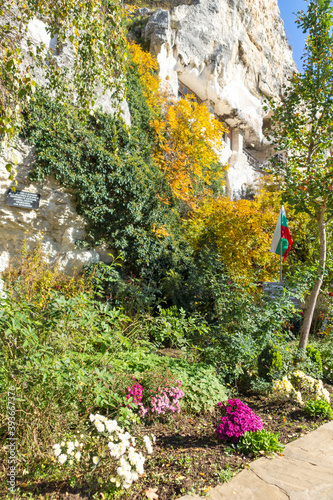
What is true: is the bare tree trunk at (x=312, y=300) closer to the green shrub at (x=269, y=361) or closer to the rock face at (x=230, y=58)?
the green shrub at (x=269, y=361)

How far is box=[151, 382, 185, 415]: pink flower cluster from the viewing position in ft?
10.2

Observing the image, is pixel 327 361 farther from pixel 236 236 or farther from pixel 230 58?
pixel 230 58

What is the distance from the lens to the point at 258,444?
2.83 meters

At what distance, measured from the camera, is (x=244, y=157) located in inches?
747

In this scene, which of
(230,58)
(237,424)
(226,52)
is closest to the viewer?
(237,424)

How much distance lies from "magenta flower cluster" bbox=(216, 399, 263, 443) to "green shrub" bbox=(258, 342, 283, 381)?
4.71 feet

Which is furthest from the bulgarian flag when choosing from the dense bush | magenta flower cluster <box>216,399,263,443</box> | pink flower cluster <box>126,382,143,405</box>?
pink flower cluster <box>126,382,143,405</box>

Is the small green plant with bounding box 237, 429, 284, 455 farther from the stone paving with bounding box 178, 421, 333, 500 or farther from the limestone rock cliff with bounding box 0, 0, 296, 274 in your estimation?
the limestone rock cliff with bounding box 0, 0, 296, 274

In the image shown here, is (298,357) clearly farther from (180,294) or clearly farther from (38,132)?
(38,132)

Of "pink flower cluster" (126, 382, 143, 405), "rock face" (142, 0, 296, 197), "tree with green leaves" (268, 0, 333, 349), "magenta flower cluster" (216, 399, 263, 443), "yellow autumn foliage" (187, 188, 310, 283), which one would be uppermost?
"rock face" (142, 0, 296, 197)

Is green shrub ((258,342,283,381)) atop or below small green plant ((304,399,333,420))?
atop

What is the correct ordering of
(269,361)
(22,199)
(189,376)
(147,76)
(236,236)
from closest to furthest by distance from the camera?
(189,376), (269,361), (22,199), (236,236), (147,76)

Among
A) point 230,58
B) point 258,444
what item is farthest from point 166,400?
point 230,58

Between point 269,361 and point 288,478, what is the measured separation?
1992 millimetres
